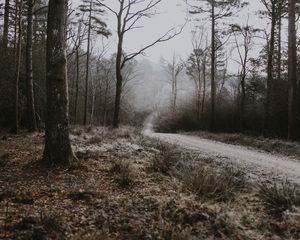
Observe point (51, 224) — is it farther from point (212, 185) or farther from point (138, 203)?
point (212, 185)

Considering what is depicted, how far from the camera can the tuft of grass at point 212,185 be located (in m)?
5.39

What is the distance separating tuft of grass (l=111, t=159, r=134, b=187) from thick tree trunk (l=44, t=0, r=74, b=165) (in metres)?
1.03

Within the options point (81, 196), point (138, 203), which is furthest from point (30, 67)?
point (138, 203)

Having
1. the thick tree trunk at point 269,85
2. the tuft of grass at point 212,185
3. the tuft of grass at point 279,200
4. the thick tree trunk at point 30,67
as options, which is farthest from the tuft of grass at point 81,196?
the thick tree trunk at point 269,85

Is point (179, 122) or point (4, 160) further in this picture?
point (179, 122)

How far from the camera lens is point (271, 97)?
64.1 ft

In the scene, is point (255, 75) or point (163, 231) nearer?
point (163, 231)

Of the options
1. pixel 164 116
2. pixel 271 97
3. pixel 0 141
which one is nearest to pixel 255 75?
pixel 271 97

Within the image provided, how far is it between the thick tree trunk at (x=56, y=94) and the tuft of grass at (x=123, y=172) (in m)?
1.03

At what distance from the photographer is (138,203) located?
495 cm

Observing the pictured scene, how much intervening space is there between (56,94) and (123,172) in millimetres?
2196

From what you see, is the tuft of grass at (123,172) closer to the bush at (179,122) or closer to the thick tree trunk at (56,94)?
the thick tree trunk at (56,94)

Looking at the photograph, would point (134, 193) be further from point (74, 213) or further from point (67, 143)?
point (67, 143)

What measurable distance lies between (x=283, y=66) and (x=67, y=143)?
21135mm
